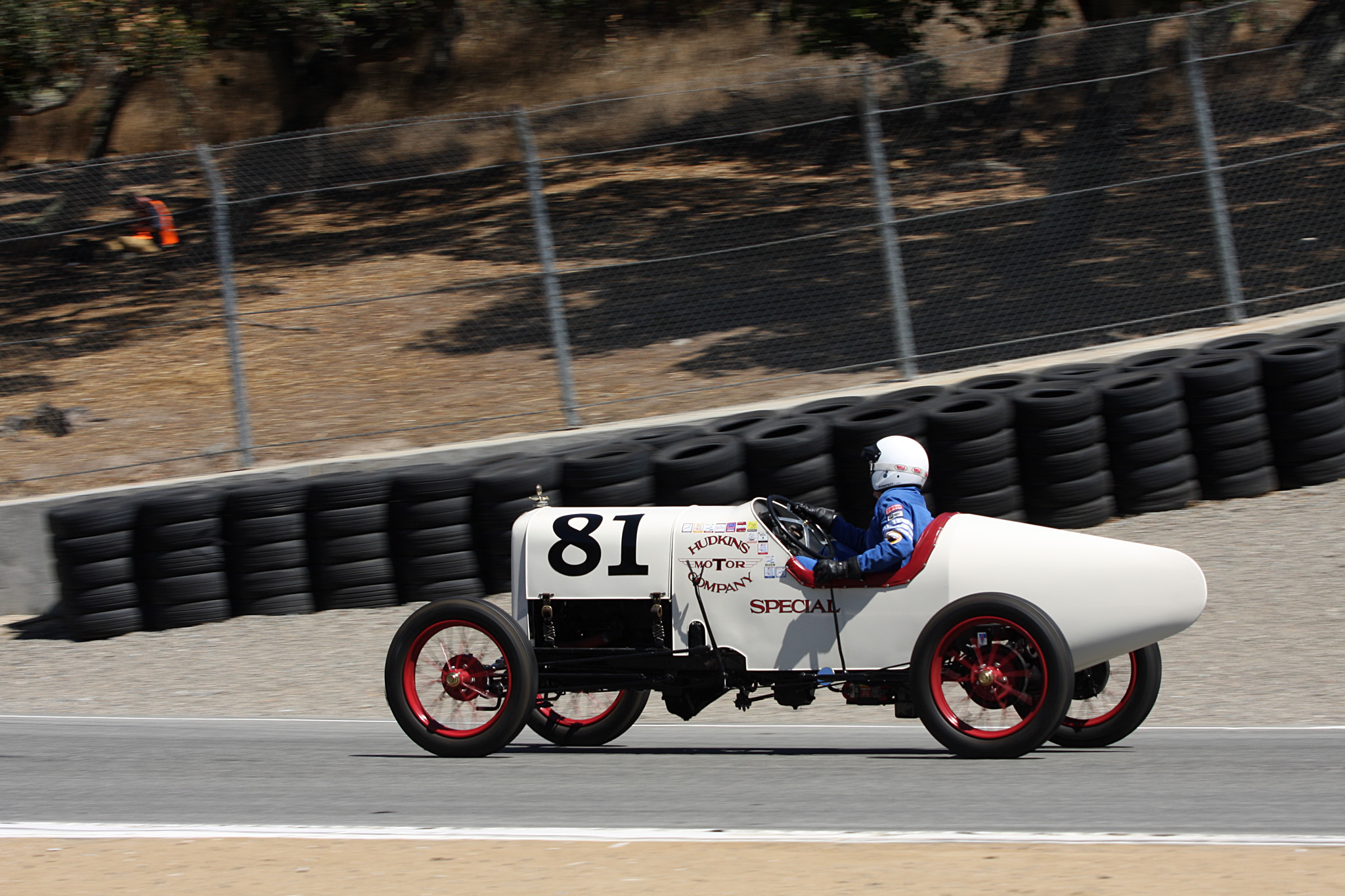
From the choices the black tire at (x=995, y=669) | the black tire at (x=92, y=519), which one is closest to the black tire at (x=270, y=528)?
the black tire at (x=92, y=519)

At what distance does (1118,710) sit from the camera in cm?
616

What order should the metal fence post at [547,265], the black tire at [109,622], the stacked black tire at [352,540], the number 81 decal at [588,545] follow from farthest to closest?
the metal fence post at [547,265]
the black tire at [109,622]
the stacked black tire at [352,540]
the number 81 decal at [588,545]

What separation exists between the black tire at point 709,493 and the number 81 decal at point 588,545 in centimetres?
290

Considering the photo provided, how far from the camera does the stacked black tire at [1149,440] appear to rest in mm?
9570

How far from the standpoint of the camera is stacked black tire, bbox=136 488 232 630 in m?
9.69

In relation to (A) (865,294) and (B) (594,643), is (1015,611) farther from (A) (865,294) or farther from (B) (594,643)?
(A) (865,294)

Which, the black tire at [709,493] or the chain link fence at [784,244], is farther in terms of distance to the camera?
the chain link fence at [784,244]

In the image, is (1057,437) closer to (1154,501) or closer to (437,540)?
(1154,501)

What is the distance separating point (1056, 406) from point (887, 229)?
226cm

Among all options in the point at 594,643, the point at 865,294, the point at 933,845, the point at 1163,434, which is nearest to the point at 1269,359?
the point at 1163,434

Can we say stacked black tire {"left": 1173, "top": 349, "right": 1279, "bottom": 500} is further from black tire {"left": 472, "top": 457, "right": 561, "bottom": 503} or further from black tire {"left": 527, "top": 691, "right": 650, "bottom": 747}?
black tire {"left": 527, "top": 691, "right": 650, "bottom": 747}

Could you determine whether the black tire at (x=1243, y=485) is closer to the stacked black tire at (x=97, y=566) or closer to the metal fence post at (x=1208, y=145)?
the metal fence post at (x=1208, y=145)

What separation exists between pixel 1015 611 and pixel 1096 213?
22.8 feet

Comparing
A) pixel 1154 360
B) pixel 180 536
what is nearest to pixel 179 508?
pixel 180 536
